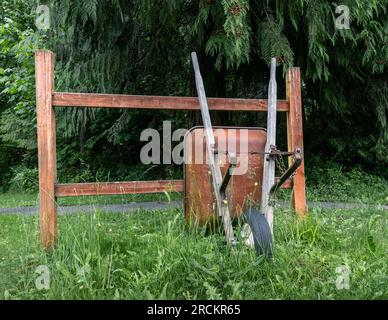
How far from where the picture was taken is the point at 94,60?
237 inches

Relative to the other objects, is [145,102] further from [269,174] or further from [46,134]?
[269,174]

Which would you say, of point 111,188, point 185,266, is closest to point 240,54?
point 111,188

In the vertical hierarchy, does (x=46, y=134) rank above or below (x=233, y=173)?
above

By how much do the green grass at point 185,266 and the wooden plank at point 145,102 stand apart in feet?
2.89

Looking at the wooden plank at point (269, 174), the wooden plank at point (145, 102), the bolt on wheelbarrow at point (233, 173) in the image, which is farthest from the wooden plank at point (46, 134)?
the wooden plank at point (269, 174)

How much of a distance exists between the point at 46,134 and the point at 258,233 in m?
1.73

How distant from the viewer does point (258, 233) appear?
2766mm

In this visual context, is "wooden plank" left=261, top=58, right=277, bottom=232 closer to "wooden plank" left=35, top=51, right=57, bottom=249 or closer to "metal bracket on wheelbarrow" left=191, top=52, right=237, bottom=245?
"metal bracket on wheelbarrow" left=191, top=52, right=237, bottom=245

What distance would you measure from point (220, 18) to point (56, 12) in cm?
179

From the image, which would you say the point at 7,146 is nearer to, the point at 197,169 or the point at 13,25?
the point at 13,25

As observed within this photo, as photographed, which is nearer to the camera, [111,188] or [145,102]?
[111,188]

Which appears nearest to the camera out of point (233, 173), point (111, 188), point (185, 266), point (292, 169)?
point (185, 266)

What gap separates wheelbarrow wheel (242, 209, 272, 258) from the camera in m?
2.73

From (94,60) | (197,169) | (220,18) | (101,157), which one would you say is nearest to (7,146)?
(101,157)
